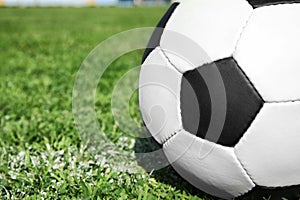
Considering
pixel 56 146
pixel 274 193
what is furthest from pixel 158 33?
pixel 56 146

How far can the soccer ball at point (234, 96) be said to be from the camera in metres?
2.12

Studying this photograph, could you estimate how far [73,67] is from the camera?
6207mm

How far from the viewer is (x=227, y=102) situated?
2178 millimetres

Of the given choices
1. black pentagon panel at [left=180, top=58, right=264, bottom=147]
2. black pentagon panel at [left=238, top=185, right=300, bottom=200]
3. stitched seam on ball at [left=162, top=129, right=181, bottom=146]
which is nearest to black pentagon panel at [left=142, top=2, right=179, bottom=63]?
black pentagon panel at [left=180, top=58, right=264, bottom=147]

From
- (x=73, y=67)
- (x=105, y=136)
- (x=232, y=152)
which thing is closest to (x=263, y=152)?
(x=232, y=152)

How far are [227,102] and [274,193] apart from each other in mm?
561

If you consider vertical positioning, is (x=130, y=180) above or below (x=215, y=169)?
below

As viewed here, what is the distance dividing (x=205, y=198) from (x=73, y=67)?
13.2 feet

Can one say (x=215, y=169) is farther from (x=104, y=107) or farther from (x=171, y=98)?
(x=104, y=107)

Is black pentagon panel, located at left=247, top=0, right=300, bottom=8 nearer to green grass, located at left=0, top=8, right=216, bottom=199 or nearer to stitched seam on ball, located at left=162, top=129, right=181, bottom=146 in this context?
stitched seam on ball, located at left=162, top=129, right=181, bottom=146

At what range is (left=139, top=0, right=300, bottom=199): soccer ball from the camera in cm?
212

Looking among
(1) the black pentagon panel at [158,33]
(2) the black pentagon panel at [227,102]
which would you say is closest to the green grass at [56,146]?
(2) the black pentagon panel at [227,102]

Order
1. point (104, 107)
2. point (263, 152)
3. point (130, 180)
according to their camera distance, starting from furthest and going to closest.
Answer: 1. point (104, 107)
2. point (130, 180)
3. point (263, 152)

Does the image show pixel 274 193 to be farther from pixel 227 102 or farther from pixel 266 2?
pixel 266 2
